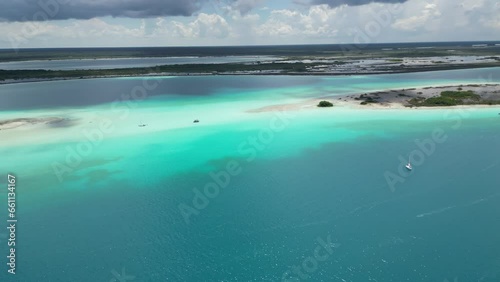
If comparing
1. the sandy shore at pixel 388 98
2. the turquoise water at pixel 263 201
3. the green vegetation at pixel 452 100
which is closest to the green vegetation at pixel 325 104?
the sandy shore at pixel 388 98

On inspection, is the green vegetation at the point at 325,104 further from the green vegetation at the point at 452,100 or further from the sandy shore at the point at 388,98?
the green vegetation at the point at 452,100

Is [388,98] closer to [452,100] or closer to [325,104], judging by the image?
[452,100]

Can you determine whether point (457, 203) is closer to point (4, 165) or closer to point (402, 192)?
point (402, 192)

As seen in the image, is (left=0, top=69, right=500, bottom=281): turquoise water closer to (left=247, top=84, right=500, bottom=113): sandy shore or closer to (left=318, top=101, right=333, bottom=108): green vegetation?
(left=247, top=84, right=500, bottom=113): sandy shore

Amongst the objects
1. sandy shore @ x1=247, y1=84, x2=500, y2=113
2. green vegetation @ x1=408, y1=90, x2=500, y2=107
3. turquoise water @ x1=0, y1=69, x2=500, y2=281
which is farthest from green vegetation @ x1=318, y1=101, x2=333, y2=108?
green vegetation @ x1=408, y1=90, x2=500, y2=107

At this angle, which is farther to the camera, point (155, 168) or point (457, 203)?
point (155, 168)

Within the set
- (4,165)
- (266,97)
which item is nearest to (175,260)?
(4,165)
